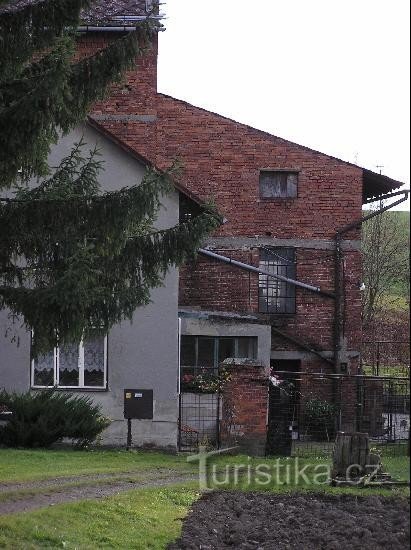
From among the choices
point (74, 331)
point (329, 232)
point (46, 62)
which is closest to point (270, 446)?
point (74, 331)

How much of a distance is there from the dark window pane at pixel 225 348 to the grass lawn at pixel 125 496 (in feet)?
17.9

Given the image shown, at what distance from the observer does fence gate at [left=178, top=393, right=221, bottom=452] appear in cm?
1727

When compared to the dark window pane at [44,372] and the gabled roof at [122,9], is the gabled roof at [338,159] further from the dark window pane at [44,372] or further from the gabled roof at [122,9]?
the dark window pane at [44,372]

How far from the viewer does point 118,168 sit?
17.4m

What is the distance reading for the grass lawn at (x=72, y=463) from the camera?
12.1 m

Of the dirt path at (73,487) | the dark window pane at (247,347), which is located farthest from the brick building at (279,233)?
the dirt path at (73,487)

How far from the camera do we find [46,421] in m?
15.4

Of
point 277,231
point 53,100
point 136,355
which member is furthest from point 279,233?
point 53,100

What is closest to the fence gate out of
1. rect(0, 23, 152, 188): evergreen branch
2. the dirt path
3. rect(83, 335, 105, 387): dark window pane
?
rect(83, 335, 105, 387): dark window pane

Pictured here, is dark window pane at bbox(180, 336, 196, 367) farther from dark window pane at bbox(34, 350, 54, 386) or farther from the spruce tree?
the spruce tree

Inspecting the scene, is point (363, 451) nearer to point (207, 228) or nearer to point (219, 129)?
point (207, 228)

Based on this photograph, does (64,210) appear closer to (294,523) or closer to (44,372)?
(294,523)

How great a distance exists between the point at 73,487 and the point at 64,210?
353cm

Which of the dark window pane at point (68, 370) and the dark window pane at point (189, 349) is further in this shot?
the dark window pane at point (189, 349)
